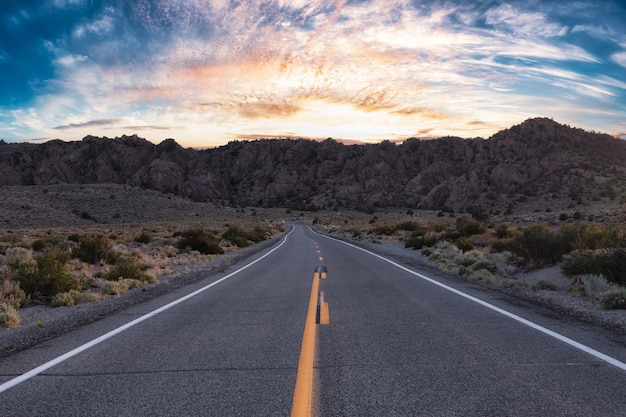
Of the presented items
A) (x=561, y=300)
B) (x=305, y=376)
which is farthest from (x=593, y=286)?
(x=305, y=376)

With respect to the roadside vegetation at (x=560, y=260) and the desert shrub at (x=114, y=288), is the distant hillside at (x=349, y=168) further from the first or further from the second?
the desert shrub at (x=114, y=288)

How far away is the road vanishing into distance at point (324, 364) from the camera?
4371 millimetres

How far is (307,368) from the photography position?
5480 millimetres

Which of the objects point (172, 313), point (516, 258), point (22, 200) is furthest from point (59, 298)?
point (22, 200)

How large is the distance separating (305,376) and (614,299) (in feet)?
24.7

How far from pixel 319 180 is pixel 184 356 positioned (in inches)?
5956

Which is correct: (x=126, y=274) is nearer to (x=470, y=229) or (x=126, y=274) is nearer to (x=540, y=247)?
(x=540, y=247)

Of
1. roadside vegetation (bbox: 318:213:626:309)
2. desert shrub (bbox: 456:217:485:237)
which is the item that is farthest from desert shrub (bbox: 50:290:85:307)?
desert shrub (bbox: 456:217:485:237)

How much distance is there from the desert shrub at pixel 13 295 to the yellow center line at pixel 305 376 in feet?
22.1

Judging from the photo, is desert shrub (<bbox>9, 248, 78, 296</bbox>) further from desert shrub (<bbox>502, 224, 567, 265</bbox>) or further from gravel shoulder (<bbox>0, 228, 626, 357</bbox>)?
desert shrub (<bbox>502, 224, 567, 265</bbox>)

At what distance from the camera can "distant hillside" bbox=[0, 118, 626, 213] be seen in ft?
297

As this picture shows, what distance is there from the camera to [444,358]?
5.86m

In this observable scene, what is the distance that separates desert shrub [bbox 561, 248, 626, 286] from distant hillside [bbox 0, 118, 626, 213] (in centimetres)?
6793

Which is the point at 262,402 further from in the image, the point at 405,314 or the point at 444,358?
the point at 405,314
